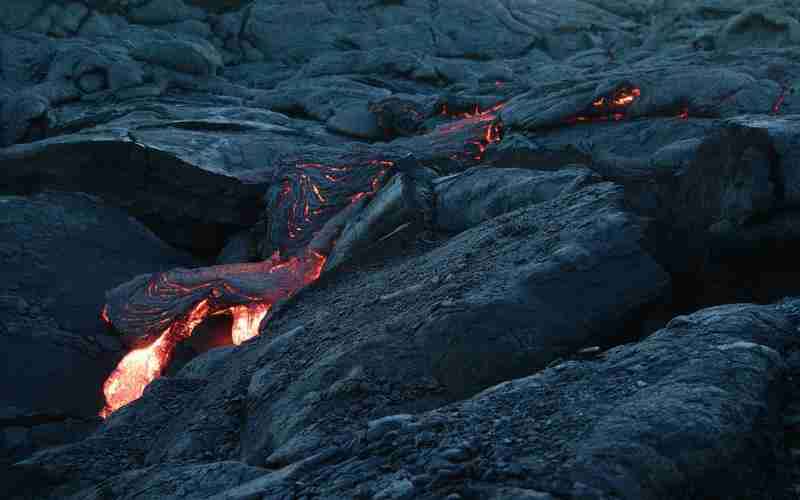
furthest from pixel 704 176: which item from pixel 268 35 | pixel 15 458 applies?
pixel 268 35

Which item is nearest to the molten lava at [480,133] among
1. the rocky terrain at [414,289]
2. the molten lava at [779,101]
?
the rocky terrain at [414,289]

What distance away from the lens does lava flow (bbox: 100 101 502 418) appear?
721cm

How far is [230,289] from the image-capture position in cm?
737

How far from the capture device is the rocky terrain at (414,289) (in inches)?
104

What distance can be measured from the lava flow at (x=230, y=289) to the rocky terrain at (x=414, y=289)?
0.10 ft

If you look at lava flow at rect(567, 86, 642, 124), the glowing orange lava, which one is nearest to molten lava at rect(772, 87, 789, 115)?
lava flow at rect(567, 86, 642, 124)

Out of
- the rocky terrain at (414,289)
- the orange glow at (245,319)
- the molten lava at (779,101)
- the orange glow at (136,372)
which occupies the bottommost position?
the orange glow at (136,372)

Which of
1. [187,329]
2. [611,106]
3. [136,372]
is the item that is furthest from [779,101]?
[136,372]

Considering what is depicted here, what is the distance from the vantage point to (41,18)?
19.2 metres

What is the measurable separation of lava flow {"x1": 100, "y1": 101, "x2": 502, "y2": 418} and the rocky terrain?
3 centimetres

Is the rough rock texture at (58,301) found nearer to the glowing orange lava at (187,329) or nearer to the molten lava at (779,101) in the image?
the glowing orange lava at (187,329)

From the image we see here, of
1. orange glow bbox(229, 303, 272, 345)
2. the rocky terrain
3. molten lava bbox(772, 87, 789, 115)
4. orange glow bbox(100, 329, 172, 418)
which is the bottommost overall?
orange glow bbox(100, 329, 172, 418)

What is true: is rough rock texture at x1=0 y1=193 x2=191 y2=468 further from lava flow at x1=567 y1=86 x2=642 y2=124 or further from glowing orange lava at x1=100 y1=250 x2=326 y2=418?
lava flow at x1=567 y1=86 x2=642 y2=124

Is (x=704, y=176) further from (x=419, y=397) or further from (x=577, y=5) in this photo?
(x=577, y=5)
